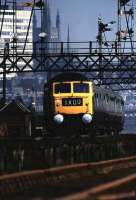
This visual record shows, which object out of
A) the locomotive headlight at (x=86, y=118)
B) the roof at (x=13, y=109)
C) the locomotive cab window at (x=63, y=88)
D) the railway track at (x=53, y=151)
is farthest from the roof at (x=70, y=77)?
the roof at (x=13, y=109)

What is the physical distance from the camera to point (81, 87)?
38.4 m

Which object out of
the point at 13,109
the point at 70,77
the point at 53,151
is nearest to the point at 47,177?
the point at 53,151

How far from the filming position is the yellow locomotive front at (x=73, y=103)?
125ft

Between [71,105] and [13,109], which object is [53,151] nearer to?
[71,105]

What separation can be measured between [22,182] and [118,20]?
282ft

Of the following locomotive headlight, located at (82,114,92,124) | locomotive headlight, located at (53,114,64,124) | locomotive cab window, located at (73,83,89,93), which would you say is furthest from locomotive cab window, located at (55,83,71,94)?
locomotive headlight, located at (82,114,92,124)

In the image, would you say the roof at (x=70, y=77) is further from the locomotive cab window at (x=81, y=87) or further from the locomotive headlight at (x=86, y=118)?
the locomotive headlight at (x=86, y=118)

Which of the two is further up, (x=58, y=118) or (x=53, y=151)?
(x=53, y=151)

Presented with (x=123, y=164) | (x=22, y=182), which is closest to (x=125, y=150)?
(x=123, y=164)

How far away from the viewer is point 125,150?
116 feet

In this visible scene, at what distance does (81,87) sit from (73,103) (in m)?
1.08

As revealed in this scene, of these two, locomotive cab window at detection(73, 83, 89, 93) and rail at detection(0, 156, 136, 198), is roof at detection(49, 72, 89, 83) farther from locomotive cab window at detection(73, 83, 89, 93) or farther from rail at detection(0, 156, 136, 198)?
rail at detection(0, 156, 136, 198)

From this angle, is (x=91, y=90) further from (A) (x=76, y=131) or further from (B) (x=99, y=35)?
(B) (x=99, y=35)

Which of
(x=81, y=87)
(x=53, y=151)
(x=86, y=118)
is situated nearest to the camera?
(x=53, y=151)
